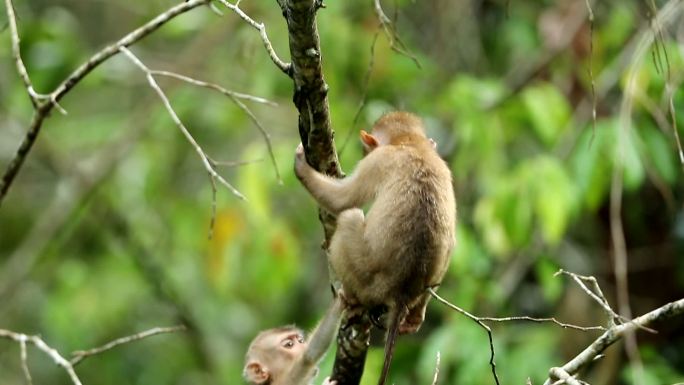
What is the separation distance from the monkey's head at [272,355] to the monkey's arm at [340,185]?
4.61 ft

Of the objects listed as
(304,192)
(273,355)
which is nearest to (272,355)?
(273,355)

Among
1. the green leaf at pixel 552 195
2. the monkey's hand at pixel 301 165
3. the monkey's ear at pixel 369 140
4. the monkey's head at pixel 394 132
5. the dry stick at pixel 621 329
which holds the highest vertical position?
the green leaf at pixel 552 195

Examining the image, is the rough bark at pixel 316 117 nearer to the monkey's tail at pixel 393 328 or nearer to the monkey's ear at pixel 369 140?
the monkey's tail at pixel 393 328

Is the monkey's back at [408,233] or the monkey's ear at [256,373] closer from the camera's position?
the monkey's back at [408,233]

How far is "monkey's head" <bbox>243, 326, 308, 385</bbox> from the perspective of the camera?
19.2 ft

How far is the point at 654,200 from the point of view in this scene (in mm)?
8734

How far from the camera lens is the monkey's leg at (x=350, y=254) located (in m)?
4.50

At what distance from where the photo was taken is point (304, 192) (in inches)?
369

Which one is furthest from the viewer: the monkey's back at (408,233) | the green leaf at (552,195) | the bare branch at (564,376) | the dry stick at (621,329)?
the green leaf at (552,195)

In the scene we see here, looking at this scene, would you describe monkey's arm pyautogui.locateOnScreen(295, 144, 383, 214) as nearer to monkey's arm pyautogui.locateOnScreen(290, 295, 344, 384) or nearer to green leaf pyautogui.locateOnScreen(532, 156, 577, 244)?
monkey's arm pyautogui.locateOnScreen(290, 295, 344, 384)

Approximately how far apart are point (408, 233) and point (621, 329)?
118 cm

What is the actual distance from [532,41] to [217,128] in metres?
2.62

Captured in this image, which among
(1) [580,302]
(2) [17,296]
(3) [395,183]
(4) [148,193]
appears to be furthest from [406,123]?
(2) [17,296]

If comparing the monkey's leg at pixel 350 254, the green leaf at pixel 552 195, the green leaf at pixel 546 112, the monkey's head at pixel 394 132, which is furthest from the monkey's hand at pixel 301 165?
the green leaf at pixel 546 112
